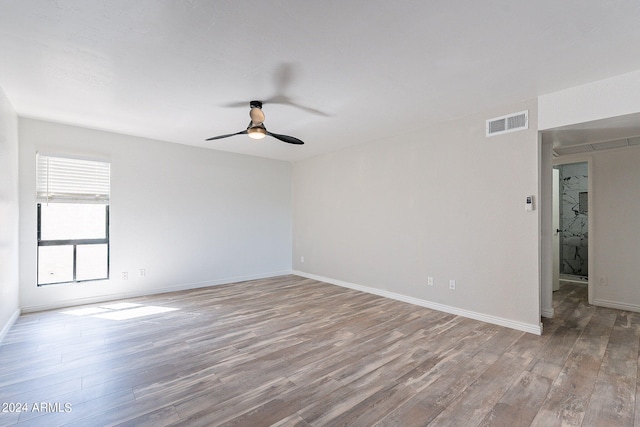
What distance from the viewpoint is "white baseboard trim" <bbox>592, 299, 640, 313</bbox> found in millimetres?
3918

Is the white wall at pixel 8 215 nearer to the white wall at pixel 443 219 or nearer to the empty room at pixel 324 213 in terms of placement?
the empty room at pixel 324 213

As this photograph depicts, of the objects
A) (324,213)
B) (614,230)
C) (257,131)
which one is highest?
(257,131)

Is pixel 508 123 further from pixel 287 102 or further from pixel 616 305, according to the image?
pixel 616 305

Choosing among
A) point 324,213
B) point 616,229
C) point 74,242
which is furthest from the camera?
point 324,213

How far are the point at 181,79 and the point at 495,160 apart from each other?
3.58m

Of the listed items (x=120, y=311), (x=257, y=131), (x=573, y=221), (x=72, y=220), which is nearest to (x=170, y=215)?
(x=72, y=220)

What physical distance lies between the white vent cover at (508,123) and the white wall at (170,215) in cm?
425

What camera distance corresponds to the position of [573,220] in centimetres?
640

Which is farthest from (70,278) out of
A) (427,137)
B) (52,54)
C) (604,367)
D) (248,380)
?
(604,367)

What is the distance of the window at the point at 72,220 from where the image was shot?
4066mm

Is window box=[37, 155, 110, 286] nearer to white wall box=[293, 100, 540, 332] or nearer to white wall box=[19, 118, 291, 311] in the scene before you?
white wall box=[19, 118, 291, 311]

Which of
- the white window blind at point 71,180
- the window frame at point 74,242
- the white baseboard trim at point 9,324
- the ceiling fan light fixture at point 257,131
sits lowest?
the white baseboard trim at point 9,324

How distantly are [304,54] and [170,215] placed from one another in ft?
12.8

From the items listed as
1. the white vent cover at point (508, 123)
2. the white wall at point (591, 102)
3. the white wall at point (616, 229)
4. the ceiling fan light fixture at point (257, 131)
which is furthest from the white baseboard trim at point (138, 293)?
the white wall at point (616, 229)
